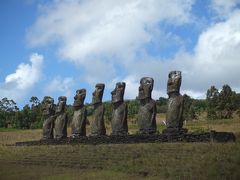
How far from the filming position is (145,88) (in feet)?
69.4

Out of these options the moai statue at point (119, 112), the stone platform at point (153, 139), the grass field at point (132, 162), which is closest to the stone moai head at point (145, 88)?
the moai statue at point (119, 112)

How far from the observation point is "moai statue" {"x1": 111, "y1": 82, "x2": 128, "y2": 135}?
22078 millimetres

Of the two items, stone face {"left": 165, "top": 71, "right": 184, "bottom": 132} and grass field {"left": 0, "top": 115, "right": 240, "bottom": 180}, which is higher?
stone face {"left": 165, "top": 71, "right": 184, "bottom": 132}

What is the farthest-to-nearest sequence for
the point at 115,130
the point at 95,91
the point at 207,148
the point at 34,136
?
1. the point at 34,136
2. the point at 95,91
3. the point at 115,130
4. the point at 207,148

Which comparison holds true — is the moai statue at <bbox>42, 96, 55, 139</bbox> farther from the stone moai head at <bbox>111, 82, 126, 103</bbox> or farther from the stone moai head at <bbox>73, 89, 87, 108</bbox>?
the stone moai head at <bbox>111, 82, 126, 103</bbox>

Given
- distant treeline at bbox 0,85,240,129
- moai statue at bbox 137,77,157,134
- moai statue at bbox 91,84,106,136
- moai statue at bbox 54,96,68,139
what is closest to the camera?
moai statue at bbox 137,77,157,134

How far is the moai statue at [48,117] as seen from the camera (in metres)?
27.8

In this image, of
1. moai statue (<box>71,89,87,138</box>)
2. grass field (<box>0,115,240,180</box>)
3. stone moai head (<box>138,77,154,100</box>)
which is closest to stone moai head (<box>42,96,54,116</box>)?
moai statue (<box>71,89,87,138</box>)

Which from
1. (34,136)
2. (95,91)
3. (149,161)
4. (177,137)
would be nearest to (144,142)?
(177,137)

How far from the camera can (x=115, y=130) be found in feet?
72.8

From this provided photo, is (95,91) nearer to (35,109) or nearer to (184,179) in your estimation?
(184,179)

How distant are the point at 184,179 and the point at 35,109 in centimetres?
4560

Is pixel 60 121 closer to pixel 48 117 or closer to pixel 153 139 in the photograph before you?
pixel 48 117

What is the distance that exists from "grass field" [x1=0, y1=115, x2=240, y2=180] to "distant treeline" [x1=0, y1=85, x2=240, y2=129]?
51.4 feet
